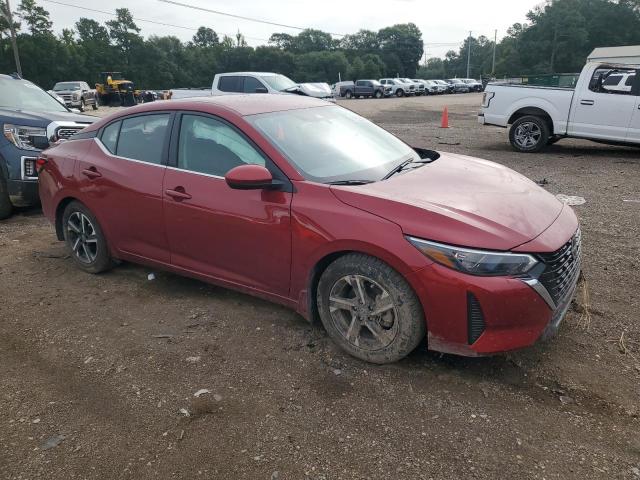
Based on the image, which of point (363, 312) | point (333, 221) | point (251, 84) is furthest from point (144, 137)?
point (251, 84)

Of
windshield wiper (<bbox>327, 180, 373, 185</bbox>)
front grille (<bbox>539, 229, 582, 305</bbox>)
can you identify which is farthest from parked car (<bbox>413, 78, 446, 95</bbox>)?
front grille (<bbox>539, 229, 582, 305</bbox>)

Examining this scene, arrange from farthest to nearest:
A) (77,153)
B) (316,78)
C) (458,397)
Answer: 1. (316,78)
2. (77,153)
3. (458,397)

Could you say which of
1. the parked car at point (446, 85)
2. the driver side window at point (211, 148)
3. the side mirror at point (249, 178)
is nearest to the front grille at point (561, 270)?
the side mirror at point (249, 178)

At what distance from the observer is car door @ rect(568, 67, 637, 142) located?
9.86 metres

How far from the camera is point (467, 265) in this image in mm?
2625

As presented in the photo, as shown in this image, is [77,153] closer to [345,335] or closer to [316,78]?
[345,335]

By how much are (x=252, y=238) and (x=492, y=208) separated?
1551 mm

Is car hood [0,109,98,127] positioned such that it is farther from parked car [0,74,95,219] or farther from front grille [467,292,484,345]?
front grille [467,292,484,345]

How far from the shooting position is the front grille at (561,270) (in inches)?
106

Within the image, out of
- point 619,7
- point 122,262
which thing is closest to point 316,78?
point 619,7

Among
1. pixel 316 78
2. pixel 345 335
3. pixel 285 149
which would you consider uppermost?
pixel 316 78

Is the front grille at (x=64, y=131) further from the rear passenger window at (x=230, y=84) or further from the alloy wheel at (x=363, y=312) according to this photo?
the rear passenger window at (x=230, y=84)

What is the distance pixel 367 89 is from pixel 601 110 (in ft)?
120

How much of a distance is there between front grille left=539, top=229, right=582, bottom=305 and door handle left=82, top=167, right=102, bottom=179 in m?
3.55
